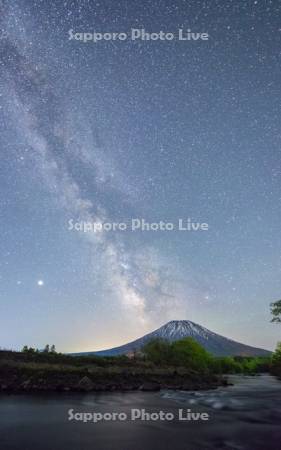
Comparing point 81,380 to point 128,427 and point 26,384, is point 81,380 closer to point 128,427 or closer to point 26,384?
point 26,384

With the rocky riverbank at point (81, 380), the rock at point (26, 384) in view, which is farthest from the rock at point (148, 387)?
the rock at point (26, 384)

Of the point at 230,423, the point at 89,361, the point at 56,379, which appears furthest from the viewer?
the point at 89,361

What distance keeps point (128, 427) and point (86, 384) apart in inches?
839

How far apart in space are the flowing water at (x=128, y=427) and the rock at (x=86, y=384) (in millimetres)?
5871

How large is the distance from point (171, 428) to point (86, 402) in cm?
1397

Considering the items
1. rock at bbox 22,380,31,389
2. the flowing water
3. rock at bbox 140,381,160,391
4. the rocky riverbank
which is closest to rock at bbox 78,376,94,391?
the rocky riverbank

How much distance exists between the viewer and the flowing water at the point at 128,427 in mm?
18500

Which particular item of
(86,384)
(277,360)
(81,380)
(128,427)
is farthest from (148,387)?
(277,360)

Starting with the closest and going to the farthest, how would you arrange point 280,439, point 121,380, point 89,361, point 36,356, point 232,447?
point 232,447 < point 280,439 < point 121,380 < point 36,356 < point 89,361

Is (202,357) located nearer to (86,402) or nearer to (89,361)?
(89,361)

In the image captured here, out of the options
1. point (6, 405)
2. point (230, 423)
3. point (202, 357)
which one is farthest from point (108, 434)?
point (202, 357)

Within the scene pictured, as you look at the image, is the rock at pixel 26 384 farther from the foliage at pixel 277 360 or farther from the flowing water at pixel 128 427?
the foliage at pixel 277 360

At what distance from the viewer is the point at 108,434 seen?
20.9m

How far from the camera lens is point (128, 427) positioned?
75.4 ft
